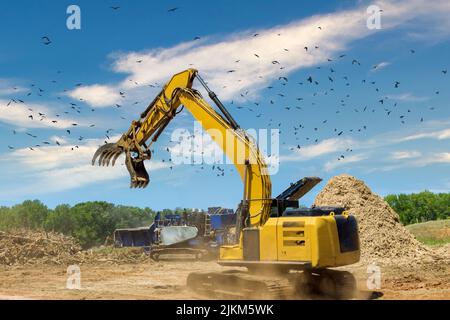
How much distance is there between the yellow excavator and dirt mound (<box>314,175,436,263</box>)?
1000 cm

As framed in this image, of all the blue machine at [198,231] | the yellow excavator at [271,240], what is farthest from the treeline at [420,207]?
the yellow excavator at [271,240]

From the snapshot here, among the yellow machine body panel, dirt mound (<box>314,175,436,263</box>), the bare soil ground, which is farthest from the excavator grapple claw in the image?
dirt mound (<box>314,175,436,263</box>)

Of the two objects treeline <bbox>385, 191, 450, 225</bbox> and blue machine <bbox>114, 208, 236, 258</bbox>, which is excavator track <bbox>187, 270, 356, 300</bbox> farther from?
treeline <bbox>385, 191, 450, 225</bbox>

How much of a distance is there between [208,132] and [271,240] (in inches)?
153

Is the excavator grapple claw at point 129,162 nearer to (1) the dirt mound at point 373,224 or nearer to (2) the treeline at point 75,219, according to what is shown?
(1) the dirt mound at point 373,224

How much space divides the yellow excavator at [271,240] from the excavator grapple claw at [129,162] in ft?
11.0

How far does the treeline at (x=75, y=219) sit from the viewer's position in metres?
77.9

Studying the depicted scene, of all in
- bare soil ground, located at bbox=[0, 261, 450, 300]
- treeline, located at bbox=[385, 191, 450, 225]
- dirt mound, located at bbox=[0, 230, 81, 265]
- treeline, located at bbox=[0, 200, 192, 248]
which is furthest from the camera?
treeline, located at bbox=[385, 191, 450, 225]

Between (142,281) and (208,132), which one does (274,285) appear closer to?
(208,132)

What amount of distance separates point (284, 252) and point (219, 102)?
5032 millimetres

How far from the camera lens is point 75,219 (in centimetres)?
8019

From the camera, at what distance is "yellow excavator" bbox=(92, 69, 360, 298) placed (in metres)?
11.6
